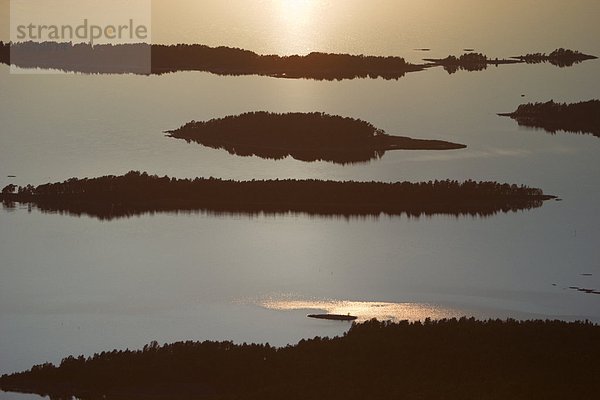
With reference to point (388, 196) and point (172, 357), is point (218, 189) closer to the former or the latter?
point (388, 196)

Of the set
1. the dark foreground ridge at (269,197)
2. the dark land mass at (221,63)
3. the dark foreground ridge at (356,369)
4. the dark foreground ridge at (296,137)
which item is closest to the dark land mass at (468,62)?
the dark land mass at (221,63)

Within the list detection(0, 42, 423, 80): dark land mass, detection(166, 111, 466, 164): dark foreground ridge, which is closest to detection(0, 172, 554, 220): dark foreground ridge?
detection(166, 111, 466, 164): dark foreground ridge

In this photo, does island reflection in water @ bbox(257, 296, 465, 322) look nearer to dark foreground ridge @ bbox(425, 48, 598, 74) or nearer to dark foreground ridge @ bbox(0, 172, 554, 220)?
dark foreground ridge @ bbox(0, 172, 554, 220)

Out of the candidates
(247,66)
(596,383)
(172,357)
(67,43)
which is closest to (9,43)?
(67,43)

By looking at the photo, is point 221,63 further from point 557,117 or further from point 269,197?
point 269,197

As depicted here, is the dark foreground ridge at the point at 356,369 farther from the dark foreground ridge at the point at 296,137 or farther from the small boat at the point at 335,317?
the dark foreground ridge at the point at 296,137

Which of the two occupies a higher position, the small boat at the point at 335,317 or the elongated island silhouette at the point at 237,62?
the elongated island silhouette at the point at 237,62
